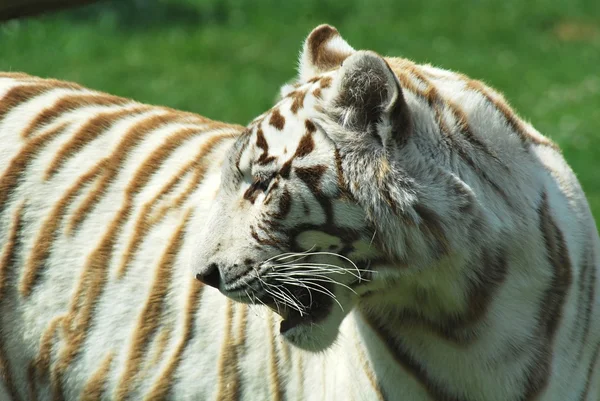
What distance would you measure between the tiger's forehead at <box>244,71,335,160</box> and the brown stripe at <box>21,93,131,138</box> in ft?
3.42

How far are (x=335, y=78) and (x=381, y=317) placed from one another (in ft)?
2.05

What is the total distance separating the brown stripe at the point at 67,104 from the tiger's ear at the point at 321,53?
3.08ft

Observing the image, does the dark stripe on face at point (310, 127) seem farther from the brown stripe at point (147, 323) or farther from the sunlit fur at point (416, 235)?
the brown stripe at point (147, 323)

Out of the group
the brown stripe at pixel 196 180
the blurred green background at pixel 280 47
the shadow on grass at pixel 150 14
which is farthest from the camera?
the shadow on grass at pixel 150 14

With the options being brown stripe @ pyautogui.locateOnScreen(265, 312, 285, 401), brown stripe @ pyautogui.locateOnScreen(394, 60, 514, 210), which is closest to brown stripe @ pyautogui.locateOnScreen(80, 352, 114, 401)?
brown stripe @ pyautogui.locateOnScreen(265, 312, 285, 401)

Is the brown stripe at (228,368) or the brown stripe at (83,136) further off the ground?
the brown stripe at (83,136)

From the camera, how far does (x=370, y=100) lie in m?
2.35

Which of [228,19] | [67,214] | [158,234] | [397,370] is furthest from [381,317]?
[228,19]

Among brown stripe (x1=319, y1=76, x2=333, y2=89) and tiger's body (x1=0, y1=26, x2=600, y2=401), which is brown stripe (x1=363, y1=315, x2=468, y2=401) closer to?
tiger's body (x1=0, y1=26, x2=600, y2=401)

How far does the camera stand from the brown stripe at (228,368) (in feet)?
9.52

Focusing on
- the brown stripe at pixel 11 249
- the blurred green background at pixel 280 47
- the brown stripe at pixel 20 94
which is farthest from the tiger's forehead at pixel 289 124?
the blurred green background at pixel 280 47

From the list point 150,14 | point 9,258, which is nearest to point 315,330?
point 9,258

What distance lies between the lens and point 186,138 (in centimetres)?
330

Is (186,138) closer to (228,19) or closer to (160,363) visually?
(160,363)
